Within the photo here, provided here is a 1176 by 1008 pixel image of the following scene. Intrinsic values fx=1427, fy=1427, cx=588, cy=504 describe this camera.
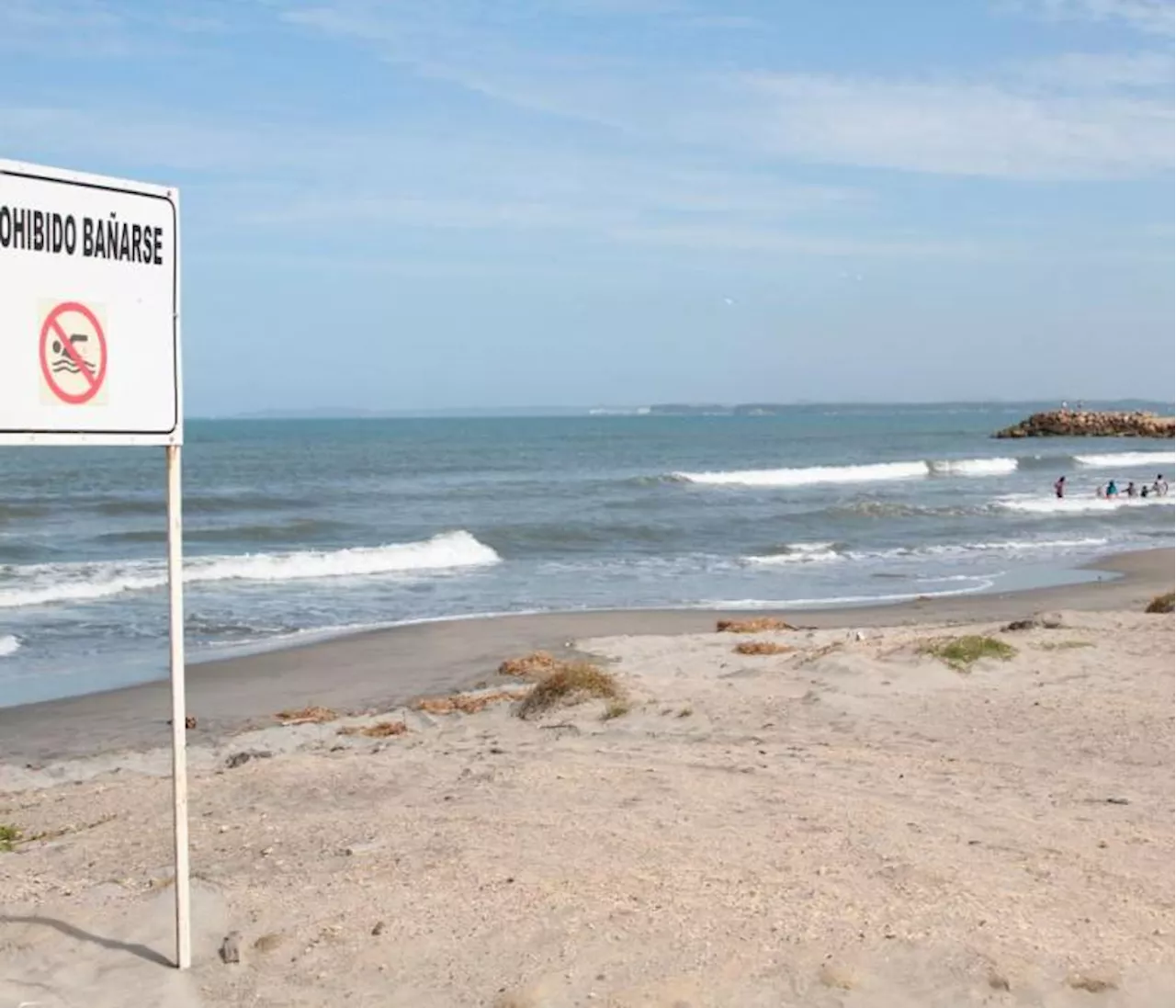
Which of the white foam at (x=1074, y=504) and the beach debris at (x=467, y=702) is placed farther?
the white foam at (x=1074, y=504)

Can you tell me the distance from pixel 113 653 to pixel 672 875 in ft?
36.9

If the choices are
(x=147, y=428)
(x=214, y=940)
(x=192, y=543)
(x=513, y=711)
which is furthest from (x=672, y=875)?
(x=192, y=543)

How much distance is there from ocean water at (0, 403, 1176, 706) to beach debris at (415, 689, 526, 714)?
3.84 meters

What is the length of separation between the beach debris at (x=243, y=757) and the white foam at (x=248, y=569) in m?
11.4

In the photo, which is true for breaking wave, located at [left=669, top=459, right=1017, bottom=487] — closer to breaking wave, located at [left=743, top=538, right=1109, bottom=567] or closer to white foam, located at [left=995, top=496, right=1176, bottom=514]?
white foam, located at [left=995, top=496, right=1176, bottom=514]

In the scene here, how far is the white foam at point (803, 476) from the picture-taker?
52.9 meters

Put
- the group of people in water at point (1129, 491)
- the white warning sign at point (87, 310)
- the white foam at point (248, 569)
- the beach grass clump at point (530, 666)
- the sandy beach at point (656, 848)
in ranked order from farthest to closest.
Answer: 1. the group of people in water at point (1129, 491)
2. the white foam at point (248, 569)
3. the beach grass clump at point (530, 666)
4. the sandy beach at point (656, 848)
5. the white warning sign at point (87, 310)

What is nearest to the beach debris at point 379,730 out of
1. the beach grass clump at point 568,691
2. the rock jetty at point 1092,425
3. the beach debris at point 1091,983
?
the beach grass clump at point 568,691

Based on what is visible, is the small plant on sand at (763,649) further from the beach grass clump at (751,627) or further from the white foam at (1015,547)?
the white foam at (1015,547)

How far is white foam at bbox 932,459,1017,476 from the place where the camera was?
60.2 meters

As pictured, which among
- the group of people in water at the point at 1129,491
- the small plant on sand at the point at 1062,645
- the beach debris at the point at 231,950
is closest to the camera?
the beach debris at the point at 231,950

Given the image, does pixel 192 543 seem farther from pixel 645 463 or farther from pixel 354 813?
pixel 645 463

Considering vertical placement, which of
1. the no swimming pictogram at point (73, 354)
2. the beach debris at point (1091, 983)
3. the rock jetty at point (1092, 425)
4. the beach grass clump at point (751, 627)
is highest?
the no swimming pictogram at point (73, 354)

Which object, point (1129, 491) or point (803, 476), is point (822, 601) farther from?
point (803, 476)
